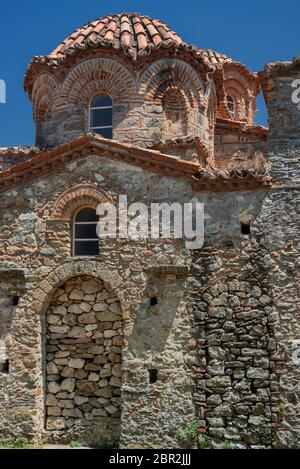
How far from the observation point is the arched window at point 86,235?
12.0 m

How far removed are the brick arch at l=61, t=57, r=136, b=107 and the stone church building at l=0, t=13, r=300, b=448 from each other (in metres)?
1.87

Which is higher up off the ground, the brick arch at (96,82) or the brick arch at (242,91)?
the brick arch at (242,91)

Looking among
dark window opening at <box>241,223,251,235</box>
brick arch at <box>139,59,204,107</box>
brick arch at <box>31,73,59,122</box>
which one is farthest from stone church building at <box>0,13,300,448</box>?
brick arch at <box>31,73,59,122</box>

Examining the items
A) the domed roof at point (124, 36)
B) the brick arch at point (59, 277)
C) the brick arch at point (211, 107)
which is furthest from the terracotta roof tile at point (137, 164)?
the brick arch at point (211, 107)

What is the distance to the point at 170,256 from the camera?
1130 cm

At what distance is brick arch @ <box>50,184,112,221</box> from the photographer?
38.9 feet

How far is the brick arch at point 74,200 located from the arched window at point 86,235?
178 mm

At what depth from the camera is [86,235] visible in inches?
473

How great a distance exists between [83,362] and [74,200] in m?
3.10

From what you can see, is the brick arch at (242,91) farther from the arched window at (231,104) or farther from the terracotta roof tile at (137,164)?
the terracotta roof tile at (137,164)

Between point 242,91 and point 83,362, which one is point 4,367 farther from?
point 242,91

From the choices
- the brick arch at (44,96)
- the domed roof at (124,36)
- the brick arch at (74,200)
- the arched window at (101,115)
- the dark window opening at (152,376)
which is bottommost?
the dark window opening at (152,376)

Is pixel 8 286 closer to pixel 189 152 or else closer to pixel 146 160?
pixel 146 160

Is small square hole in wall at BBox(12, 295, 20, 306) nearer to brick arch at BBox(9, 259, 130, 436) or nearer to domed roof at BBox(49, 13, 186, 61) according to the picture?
brick arch at BBox(9, 259, 130, 436)
